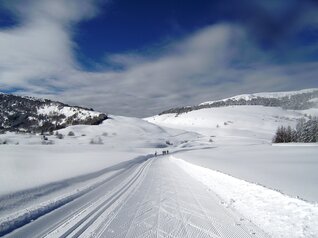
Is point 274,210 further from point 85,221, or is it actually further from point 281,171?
point 281,171

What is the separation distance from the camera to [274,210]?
8.41 meters

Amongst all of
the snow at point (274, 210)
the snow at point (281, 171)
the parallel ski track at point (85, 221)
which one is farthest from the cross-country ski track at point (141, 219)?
the snow at point (281, 171)

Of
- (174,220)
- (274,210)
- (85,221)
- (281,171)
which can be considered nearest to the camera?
(85,221)

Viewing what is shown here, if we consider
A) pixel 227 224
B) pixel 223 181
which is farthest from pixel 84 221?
pixel 223 181

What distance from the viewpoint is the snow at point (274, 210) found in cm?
680

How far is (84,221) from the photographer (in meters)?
8.15

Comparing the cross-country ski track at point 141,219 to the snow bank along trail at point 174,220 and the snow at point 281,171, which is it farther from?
the snow at point 281,171

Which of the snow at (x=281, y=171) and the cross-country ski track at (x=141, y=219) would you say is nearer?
the cross-country ski track at (x=141, y=219)

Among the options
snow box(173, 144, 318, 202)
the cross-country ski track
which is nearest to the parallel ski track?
the cross-country ski track

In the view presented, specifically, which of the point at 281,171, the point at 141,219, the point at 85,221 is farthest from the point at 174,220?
the point at 281,171

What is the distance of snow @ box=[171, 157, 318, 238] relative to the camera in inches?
268

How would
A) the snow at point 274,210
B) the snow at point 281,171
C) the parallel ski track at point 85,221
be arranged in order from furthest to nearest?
the snow at point 281,171
the parallel ski track at point 85,221
the snow at point 274,210

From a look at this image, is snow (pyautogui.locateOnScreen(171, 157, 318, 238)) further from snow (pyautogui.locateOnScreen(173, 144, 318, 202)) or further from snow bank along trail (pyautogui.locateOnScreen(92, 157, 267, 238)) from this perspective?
snow (pyautogui.locateOnScreen(173, 144, 318, 202))

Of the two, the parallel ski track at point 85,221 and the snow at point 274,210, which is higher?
the snow at point 274,210
